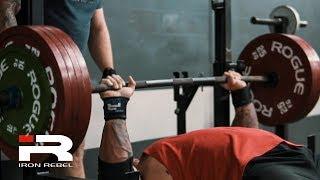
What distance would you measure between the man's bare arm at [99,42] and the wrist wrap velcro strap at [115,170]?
56 centimetres

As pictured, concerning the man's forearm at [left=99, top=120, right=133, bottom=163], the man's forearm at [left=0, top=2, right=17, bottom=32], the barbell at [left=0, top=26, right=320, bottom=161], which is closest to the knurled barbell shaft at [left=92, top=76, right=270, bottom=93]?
the barbell at [left=0, top=26, right=320, bottom=161]

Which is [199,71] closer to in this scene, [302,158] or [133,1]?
[133,1]

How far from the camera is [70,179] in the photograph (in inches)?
60.9

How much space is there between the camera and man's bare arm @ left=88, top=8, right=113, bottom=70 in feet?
6.91

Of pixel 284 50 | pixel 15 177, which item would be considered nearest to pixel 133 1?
pixel 284 50

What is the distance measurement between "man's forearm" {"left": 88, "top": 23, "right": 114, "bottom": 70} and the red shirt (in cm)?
76

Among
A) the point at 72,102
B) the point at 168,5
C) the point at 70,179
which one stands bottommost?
the point at 70,179

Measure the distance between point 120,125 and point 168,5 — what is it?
141cm

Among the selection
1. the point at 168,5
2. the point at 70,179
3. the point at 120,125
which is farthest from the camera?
the point at 168,5

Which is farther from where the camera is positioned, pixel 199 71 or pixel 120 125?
pixel 199 71

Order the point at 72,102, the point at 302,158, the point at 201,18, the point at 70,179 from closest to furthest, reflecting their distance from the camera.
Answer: the point at 302,158 < the point at 72,102 < the point at 70,179 < the point at 201,18

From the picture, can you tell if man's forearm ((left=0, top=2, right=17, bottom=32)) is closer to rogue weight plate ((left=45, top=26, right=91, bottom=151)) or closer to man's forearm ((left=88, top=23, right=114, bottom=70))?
rogue weight plate ((left=45, top=26, right=91, bottom=151))

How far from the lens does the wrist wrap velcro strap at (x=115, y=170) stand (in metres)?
1.60

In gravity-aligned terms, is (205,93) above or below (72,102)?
below
